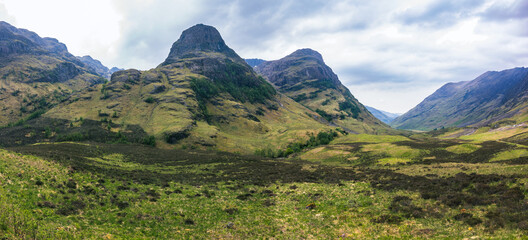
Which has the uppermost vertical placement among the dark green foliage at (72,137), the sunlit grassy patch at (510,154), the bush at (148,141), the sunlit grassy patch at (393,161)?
the dark green foliage at (72,137)

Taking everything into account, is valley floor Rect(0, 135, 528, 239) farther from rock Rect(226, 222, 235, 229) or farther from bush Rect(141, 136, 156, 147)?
bush Rect(141, 136, 156, 147)

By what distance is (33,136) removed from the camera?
428 feet

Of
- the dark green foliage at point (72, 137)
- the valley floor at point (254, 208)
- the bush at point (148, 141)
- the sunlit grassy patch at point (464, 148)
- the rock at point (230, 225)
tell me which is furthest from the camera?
the bush at point (148, 141)

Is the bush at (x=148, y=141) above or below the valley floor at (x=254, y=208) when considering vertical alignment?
above

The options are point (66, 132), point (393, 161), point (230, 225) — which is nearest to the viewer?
point (230, 225)

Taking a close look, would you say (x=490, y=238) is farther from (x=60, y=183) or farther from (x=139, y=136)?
(x=139, y=136)

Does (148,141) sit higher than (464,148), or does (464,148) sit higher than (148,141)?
(148,141)

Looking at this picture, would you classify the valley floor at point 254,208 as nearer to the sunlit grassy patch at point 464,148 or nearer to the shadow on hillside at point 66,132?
the sunlit grassy patch at point 464,148

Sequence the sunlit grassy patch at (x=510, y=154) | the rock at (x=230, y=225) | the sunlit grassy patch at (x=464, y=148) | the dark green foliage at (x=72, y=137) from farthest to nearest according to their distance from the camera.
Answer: the dark green foliage at (x=72, y=137) < the sunlit grassy patch at (x=464, y=148) < the sunlit grassy patch at (x=510, y=154) < the rock at (x=230, y=225)

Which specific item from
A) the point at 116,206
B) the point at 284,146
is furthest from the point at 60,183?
the point at 284,146

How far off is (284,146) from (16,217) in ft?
490

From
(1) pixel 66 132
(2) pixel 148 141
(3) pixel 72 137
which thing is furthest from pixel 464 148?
(1) pixel 66 132

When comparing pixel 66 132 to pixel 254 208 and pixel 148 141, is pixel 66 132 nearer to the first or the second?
pixel 148 141

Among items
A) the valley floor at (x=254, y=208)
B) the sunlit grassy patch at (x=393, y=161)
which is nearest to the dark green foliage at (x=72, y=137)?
the valley floor at (x=254, y=208)
